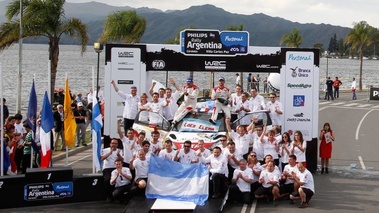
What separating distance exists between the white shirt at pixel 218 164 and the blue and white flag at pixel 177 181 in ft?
0.65

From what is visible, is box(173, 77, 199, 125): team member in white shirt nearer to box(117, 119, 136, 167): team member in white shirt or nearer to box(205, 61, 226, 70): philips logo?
box(205, 61, 226, 70): philips logo

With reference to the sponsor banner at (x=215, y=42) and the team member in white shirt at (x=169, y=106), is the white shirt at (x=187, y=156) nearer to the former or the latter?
the team member in white shirt at (x=169, y=106)

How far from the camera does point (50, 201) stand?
14.3 meters

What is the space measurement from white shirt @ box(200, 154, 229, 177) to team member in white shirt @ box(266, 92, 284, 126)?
11.5ft

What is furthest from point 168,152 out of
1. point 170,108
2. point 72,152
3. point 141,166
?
point 72,152

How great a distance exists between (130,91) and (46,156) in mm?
4734

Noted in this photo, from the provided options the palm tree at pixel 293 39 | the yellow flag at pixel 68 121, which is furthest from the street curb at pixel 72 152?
the palm tree at pixel 293 39

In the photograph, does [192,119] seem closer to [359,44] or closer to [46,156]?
[46,156]

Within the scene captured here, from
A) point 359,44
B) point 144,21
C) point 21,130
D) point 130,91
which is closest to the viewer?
point 21,130

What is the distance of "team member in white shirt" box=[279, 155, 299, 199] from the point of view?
1480 centimetres

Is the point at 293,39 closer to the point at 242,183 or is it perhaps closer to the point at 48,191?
the point at 242,183

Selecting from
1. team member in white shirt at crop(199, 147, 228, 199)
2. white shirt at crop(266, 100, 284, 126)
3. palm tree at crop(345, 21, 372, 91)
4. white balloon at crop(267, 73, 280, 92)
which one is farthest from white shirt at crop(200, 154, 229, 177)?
palm tree at crop(345, 21, 372, 91)

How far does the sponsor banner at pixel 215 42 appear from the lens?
18.8 m

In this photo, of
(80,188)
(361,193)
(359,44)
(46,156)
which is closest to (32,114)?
(46,156)
